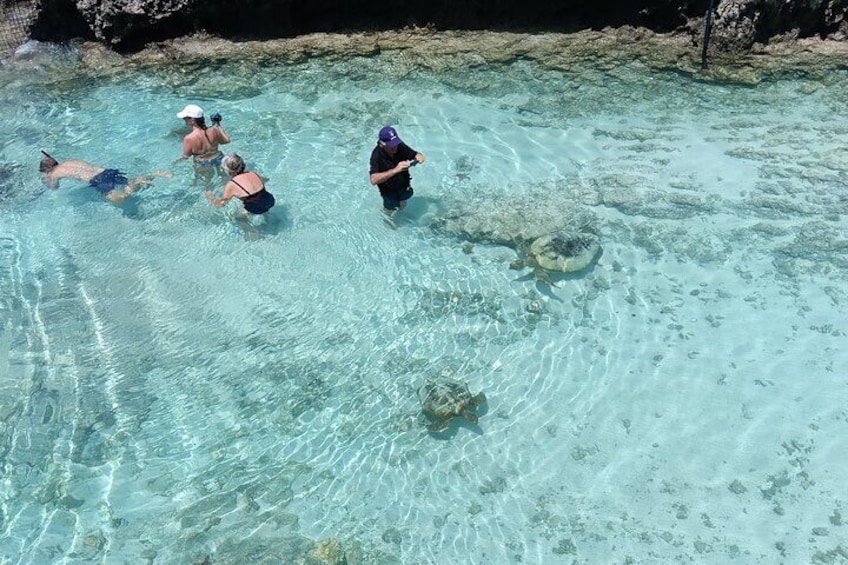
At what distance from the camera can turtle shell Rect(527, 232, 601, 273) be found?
667 centimetres

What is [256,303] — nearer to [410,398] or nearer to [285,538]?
[410,398]

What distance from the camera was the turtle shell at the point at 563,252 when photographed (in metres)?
6.67

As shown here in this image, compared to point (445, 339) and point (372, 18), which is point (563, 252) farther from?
point (372, 18)

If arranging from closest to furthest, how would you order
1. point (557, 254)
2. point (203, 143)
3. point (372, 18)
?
point (557, 254), point (203, 143), point (372, 18)

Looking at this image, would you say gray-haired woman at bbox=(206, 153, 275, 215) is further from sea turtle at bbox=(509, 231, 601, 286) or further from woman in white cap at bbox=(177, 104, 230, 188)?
sea turtle at bbox=(509, 231, 601, 286)

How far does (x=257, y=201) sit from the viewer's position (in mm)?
7117

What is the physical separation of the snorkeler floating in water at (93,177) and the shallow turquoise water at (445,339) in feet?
0.85

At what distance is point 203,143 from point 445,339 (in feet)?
13.4

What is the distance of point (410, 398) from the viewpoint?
575cm

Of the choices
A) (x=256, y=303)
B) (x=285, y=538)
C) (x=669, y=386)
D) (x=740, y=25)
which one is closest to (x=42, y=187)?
(x=256, y=303)

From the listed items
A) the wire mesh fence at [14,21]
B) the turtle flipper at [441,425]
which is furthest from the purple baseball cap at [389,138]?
the wire mesh fence at [14,21]

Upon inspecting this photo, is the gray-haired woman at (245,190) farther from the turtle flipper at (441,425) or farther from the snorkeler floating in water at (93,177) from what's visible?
the turtle flipper at (441,425)

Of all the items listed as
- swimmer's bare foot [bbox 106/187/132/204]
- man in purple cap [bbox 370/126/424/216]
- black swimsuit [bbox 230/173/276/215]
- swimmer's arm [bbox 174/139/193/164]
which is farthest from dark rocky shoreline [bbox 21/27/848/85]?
black swimsuit [bbox 230/173/276/215]

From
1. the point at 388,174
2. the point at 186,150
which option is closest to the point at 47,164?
the point at 186,150
